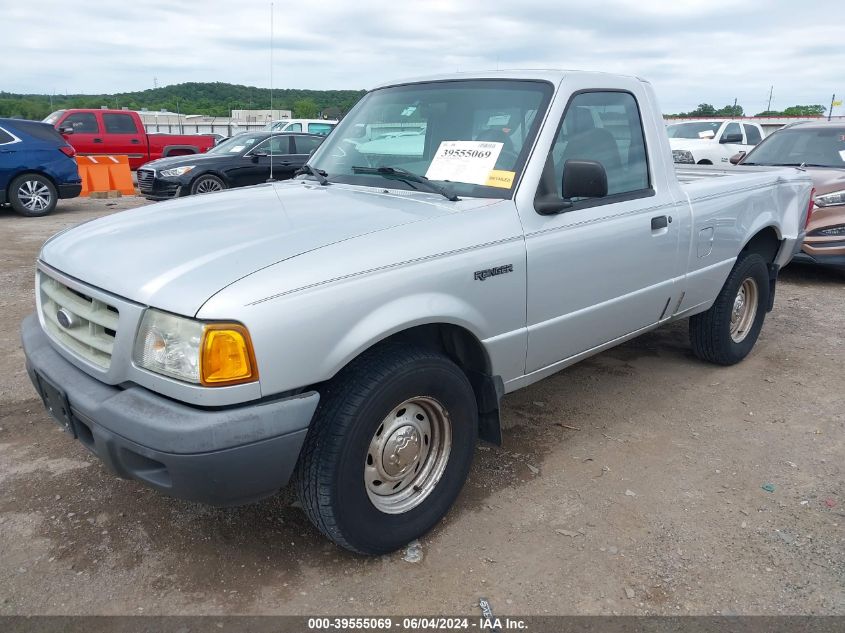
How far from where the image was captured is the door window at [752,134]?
612 inches

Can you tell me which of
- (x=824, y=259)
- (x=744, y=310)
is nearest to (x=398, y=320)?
(x=744, y=310)

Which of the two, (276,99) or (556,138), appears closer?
(556,138)

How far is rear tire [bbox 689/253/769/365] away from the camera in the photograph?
4.54m

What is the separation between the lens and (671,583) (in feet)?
8.42

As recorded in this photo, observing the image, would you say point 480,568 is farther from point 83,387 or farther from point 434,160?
point 434,160

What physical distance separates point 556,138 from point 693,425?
6.38 feet

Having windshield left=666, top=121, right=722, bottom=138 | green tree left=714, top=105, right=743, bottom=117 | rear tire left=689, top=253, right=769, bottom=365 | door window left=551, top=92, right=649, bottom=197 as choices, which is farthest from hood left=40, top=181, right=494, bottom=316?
green tree left=714, top=105, right=743, bottom=117

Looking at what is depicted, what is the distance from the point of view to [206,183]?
12008mm

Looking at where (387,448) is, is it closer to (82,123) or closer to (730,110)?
(82,123)

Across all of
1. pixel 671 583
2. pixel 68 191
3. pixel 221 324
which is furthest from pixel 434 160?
pixel 68 191

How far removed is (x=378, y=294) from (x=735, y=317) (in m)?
3.49

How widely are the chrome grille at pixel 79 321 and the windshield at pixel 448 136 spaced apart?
1467mm

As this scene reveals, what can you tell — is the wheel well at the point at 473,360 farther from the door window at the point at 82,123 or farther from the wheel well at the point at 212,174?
the door window at the point at 82,123

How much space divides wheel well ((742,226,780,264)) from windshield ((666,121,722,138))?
10846 mm
